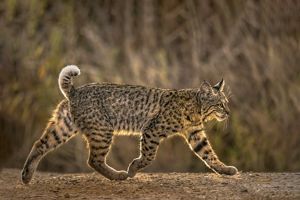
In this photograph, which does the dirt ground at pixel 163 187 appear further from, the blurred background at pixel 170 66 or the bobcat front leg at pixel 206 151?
the blurred background at pixel 170 66

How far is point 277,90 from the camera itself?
13422mm

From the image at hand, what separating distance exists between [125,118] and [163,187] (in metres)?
1.03

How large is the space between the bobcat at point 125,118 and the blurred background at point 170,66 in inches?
72.4

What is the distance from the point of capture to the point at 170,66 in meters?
15.0

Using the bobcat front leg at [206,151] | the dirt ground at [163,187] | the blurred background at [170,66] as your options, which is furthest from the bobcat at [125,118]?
the blurred background at [170,66]

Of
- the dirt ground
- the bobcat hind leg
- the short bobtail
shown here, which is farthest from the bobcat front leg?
the short bobtail

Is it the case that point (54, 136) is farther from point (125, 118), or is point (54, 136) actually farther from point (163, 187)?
point (163, 187)

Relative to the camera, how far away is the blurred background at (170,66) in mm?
13125

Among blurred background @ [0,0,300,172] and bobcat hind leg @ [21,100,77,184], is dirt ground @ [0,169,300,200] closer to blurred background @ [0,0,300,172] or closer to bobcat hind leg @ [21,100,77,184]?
bobcat hind leg @ [21,100,77,184]

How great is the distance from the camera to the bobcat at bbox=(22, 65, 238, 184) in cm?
1076

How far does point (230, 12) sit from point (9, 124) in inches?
181

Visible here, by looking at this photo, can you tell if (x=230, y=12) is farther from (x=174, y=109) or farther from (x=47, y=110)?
(x=174, y=109)

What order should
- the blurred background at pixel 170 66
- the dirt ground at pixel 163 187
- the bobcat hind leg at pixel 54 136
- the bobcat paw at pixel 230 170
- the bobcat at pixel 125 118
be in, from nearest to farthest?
the dirt ground at pixel 163 187 < the bobcat at pixel 125 118 < the bobcat hind leg at pixel 54 136 < the bobcat paw at pixel 230 170 < the blurred background at pixel 170 66

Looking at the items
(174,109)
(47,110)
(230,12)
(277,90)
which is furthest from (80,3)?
(174,109)
